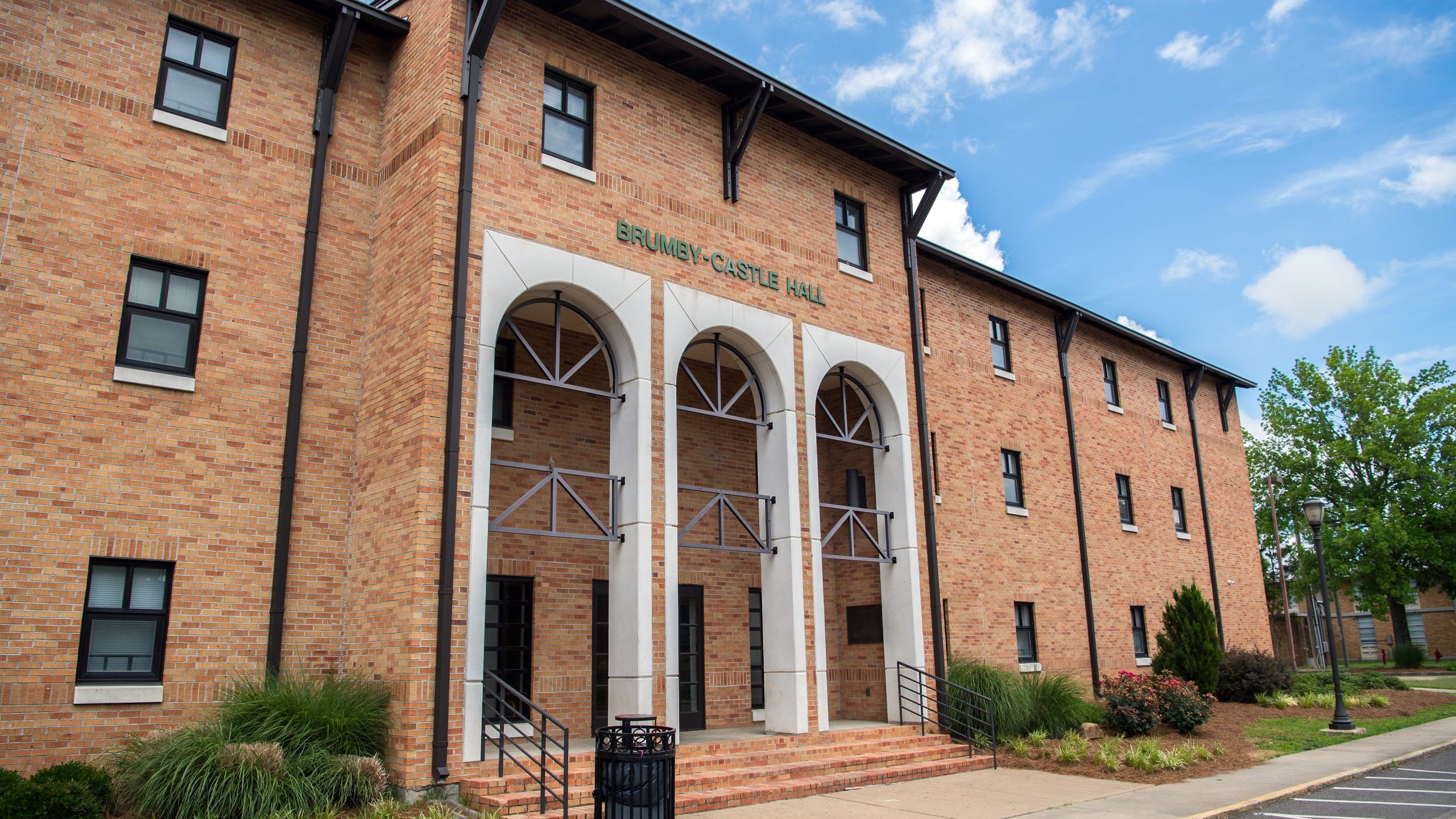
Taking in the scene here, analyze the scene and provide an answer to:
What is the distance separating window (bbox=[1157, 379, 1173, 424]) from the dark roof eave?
0.90 m

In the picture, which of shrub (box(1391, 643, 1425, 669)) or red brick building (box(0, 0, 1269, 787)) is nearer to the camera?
red brick building (box(0, 0, 1269, 787))

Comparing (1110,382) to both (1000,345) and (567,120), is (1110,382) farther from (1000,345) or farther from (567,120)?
(567,120)

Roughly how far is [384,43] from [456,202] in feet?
11.7

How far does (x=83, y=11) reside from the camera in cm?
1141

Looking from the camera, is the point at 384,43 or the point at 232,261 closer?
the point at 232,261

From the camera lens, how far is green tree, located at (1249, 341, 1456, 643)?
41.9m

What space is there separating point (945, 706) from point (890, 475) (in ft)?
13.2

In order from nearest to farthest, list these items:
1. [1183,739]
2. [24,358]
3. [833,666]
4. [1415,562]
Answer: [24,358] → [1183,739] → [833,666] → [1415,562]

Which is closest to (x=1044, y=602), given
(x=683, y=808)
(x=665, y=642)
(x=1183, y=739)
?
(x=1183, y=739)

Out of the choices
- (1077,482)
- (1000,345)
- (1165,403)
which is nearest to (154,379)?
(1000,345)

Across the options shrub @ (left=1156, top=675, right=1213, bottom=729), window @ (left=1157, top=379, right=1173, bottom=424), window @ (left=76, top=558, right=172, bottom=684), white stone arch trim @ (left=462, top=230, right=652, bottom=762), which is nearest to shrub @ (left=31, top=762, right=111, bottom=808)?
window @ (left=76, top=558, right=172, bottom=684)

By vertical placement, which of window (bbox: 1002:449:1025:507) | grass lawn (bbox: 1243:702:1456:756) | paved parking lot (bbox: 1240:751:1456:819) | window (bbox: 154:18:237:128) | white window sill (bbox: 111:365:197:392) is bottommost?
paved parking lot (bbox: 1240:751:1456:819)

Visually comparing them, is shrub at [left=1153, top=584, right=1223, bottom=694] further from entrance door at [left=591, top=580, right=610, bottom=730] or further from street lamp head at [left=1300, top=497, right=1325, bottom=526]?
entrance door at [left=591, top=580, right=610, bottom=730]

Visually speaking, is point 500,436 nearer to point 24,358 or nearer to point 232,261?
point 232,261
